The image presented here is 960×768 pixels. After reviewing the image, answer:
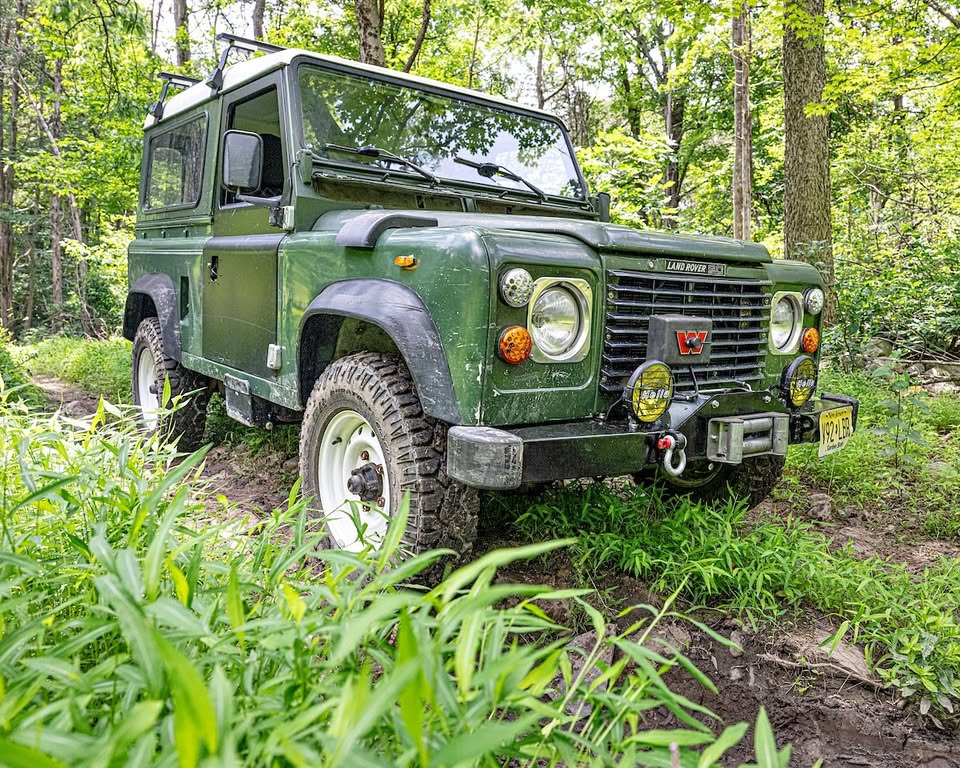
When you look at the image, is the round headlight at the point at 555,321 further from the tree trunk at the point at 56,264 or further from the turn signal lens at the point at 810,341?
the tree trunk at the point at 56,264

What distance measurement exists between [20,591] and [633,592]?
80.9 inches

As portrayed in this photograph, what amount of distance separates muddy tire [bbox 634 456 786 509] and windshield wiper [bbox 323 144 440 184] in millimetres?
1876

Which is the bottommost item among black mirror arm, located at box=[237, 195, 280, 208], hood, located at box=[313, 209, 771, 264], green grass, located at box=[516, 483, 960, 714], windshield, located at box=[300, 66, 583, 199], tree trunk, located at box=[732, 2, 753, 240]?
green grass, located at box=[516, 483, 960, 714]

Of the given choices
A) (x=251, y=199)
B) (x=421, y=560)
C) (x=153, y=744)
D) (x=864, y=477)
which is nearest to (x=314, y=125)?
(x=251, y=199)

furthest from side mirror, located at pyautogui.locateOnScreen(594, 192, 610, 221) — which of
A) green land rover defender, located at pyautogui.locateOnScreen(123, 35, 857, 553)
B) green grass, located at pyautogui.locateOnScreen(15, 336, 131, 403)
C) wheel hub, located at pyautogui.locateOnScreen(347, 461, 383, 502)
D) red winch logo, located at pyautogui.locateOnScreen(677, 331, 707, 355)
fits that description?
green grass, located at pyautogui.locateOnScreen(15, 336, 131, 403)

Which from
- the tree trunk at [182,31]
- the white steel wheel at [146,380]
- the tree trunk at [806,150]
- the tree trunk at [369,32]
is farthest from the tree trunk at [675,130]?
the white steel wheel at [146,380]

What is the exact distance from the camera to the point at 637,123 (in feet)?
61.7

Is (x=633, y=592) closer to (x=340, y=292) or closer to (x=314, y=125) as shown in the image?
(x=340, y=292)

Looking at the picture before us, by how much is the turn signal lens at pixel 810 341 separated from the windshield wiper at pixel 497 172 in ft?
5.06

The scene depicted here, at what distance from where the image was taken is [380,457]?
2.89 m

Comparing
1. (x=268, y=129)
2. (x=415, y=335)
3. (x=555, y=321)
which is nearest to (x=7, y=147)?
(x=268, y=129)

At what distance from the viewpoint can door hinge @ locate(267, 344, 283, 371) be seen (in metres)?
3.38

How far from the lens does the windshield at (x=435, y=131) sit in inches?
137

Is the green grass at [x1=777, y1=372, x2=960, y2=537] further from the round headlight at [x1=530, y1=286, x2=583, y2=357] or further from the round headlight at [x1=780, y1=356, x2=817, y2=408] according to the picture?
the round headlight at [x1=530, y1=286, x2=583, y2=357]
